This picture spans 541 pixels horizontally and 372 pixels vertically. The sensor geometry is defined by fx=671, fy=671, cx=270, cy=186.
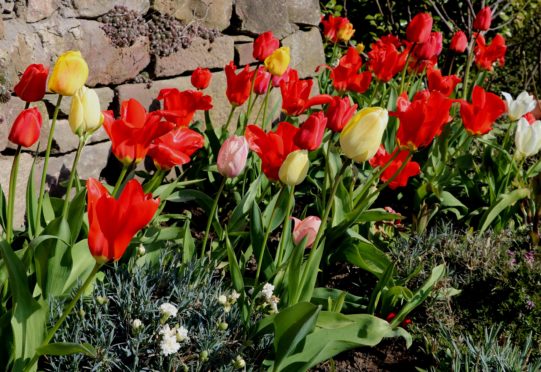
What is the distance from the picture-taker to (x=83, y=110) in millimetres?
1638

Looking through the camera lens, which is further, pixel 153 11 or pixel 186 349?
pixel 153 11

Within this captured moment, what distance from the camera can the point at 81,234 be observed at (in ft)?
6.39

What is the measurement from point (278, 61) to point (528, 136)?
1.08 metres

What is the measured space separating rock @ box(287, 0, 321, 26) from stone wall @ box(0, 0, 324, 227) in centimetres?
1

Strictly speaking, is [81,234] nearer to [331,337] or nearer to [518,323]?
[331,337]

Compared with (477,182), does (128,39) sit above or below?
above

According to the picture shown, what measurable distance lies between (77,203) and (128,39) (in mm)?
1030

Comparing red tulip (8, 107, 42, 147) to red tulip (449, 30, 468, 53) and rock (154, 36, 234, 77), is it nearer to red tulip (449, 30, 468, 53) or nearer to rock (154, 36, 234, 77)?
rock (154, 36, 234, 77)

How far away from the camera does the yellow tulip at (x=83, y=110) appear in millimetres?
1633

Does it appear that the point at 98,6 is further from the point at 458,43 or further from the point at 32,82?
the point at 458,43

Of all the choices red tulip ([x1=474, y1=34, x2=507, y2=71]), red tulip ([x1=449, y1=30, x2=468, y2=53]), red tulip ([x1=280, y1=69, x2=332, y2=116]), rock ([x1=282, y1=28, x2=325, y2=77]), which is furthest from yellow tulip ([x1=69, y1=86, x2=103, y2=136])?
red tulip ([x1=474, y1=34, x2=507, y2=71])

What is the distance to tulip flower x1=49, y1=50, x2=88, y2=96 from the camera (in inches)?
63.0

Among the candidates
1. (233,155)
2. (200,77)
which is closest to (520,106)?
(200,77)

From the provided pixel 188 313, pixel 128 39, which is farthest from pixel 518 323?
pixel 128 39
